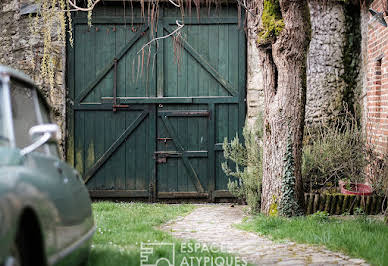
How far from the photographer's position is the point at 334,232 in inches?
231

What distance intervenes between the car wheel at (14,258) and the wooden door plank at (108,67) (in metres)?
7.21

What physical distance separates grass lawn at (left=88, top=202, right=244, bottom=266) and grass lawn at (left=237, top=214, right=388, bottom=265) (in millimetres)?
1140

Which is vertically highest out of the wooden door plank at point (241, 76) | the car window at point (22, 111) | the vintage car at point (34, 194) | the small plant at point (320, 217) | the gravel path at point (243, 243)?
the wooden door plank at point (241, 76)

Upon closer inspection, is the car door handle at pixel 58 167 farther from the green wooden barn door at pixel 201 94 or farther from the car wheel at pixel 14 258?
the green wooden barn door at pixel 201 94

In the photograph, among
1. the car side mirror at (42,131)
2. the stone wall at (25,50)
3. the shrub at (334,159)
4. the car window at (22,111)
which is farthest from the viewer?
the stone wall at (25,50)

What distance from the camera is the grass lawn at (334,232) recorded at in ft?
16.6

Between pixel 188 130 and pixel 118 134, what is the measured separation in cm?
123

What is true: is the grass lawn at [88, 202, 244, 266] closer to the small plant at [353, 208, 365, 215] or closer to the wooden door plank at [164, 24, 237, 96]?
the wooden door plank at [164, 24, 237, 96]

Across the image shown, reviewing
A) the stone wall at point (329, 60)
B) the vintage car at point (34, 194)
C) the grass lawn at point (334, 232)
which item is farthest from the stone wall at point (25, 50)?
the vintage car at point (34, 194)

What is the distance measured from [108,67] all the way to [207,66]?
5.68ft

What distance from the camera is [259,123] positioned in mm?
9023

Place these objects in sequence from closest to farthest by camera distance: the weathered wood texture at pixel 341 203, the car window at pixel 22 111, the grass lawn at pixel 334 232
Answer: the car window at pixel 22 111, the grass lawn at pixel 334 232, the weathered wood texture at pixel 341 203

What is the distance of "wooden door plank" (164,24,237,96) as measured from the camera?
964cm

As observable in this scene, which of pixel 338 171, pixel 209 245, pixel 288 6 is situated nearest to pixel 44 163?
pixel 209 245
